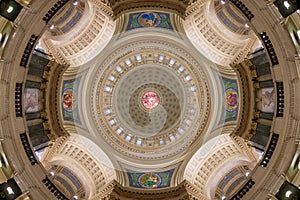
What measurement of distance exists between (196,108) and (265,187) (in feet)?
44.4

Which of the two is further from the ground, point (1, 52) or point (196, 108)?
point (196, 108)

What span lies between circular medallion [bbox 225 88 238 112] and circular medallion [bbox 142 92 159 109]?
9.99 metres

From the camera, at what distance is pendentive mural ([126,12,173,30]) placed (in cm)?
2983

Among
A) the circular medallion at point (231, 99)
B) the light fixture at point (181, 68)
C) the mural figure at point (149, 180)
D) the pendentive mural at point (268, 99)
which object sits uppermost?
the light fixture at point (181, 68)

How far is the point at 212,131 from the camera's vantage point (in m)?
32.4

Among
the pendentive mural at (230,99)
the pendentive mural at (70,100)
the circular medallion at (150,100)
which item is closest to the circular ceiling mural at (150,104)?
the circular medallion at (150,100)

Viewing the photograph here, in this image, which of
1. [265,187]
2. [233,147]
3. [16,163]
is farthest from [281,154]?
[16,163]

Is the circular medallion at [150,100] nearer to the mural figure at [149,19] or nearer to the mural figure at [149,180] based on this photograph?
the mural figure at [149,180]

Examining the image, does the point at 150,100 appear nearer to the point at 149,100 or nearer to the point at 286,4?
the point at 149,100

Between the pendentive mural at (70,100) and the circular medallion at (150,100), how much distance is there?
8690 millimetres

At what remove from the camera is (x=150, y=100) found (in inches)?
1535

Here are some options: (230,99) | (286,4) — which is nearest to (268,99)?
(230,99)

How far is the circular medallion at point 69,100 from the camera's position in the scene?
30.5 m

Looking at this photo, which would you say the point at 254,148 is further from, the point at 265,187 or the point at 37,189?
the point at 37,189
